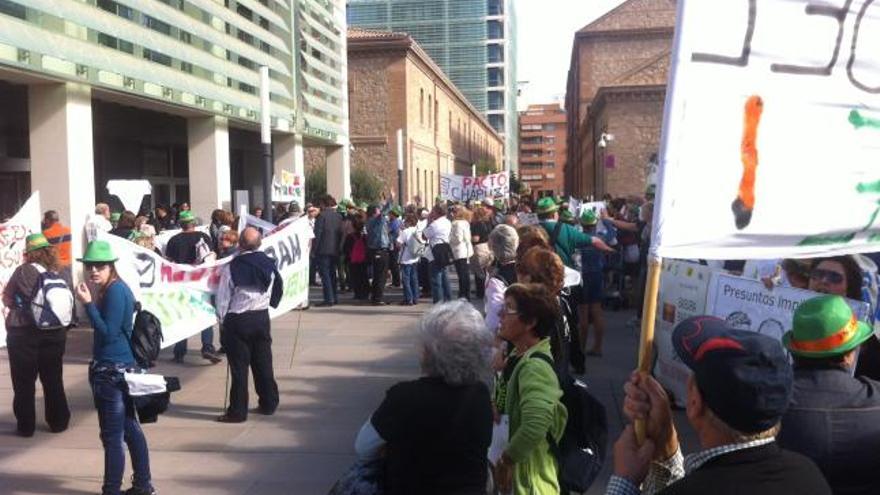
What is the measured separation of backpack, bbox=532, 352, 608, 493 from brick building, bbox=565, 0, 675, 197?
2951cm

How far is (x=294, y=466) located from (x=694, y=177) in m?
4.58

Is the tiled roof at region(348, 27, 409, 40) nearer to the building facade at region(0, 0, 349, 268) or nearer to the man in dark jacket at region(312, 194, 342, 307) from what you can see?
the building facade at region(0, 0, 349, 268)

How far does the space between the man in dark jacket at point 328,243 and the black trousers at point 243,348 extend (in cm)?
704

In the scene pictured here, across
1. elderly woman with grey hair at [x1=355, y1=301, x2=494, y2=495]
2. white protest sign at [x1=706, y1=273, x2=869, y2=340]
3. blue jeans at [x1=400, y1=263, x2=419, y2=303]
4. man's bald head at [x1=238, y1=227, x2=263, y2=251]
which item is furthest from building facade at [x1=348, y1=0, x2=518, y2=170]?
elderly woman with grey hair at [x1=355, y1=301, x2=494, y2=495]

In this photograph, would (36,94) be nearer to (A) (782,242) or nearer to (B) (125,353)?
(B) (125,353)

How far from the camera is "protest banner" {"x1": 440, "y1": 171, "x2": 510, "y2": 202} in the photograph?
2550 centimetres

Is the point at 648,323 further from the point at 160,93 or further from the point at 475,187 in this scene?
the point at 475,187

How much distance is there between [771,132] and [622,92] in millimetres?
45126

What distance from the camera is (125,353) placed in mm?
5492

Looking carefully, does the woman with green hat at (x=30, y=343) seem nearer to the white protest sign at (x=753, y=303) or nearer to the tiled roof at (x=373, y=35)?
the white protest sign at (x=753, y=303)

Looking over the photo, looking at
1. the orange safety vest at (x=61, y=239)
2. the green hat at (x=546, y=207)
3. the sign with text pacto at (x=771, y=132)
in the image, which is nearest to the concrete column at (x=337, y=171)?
the orange safety vest at (x=61, y=239)

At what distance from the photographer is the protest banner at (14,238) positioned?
28.0 ft

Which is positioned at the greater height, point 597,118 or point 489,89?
point 489,89

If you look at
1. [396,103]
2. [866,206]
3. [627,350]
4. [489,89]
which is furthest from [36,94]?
[489,89]
